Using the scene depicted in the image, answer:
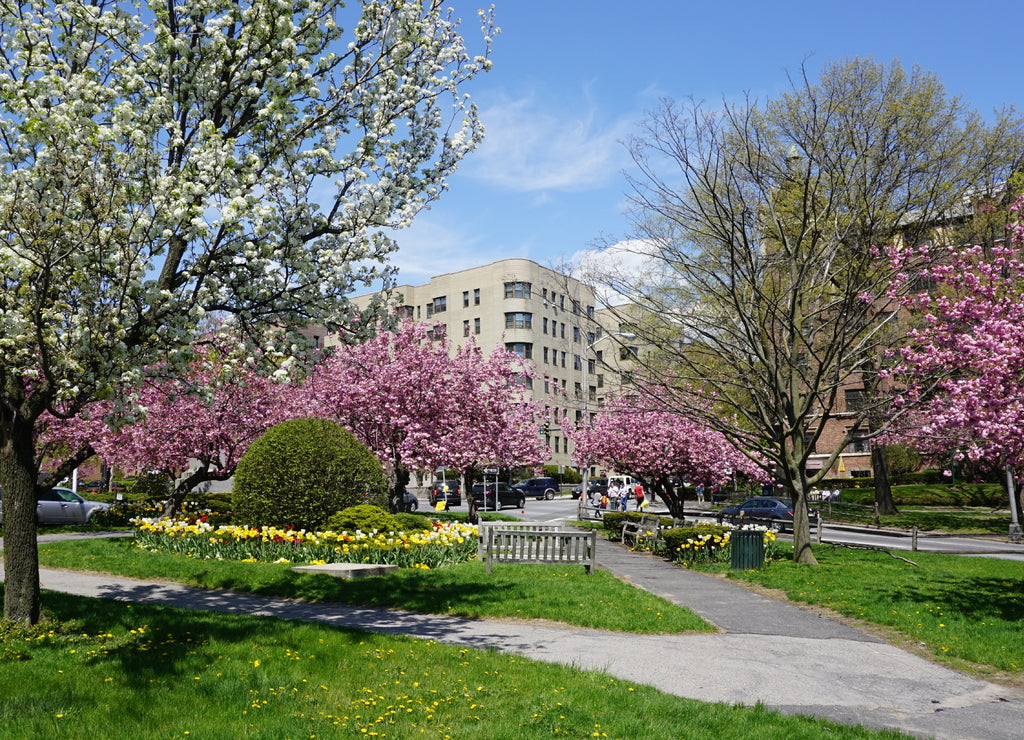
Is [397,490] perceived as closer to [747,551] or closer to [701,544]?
[701,544]

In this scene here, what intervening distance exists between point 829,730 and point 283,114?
7996mm

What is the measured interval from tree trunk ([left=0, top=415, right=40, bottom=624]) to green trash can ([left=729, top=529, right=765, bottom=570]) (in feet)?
44.1

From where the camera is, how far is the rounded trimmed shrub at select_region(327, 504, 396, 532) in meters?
16.4

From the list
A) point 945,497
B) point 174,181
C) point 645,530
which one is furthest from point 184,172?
point 945,497

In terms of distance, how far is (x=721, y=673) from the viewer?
26.6ft

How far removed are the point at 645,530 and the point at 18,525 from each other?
1679cm

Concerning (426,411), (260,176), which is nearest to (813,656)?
(260,176)

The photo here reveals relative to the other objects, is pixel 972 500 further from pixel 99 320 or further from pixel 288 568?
pixel 99 320

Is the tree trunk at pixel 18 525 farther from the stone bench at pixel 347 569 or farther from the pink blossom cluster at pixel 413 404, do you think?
the pink blossom cluster at pixel 413 404

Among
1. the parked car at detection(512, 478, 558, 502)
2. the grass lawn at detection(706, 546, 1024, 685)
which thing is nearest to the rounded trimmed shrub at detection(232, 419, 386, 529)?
the grass lawn at detection(706, 546, 1024, 685)

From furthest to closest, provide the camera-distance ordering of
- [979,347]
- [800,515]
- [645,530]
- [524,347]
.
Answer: [524,347] → [645,530] → [800,515] → [979,347]

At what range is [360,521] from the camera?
16.5 m

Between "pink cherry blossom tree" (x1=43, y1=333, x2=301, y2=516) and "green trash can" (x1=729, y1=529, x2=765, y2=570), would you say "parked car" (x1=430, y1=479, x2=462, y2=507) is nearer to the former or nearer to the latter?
"pink cherry blossom tree" (x1=43, y1=333, x2=301, y2=516)

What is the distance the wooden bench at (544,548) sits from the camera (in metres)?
15.3
